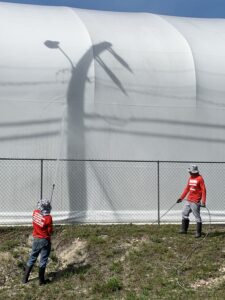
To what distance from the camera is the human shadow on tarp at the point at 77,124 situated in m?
15.4

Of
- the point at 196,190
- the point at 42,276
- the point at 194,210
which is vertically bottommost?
the point at 42,276

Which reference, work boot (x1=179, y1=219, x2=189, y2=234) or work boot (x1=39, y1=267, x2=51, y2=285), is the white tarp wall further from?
work boot (x1=39, y1=267, x2=51, y2=285)

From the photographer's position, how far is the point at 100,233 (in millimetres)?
13414

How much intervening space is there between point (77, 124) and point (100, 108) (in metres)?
0.76

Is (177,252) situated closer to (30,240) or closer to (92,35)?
(30,240)

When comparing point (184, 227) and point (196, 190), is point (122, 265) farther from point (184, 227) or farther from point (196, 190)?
point (196, 190)

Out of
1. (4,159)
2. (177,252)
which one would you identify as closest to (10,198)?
(4,159)

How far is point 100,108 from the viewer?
15.8 m

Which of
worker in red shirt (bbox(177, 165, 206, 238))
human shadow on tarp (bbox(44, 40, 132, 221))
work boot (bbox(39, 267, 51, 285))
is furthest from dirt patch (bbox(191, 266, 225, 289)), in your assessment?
human shadow on tarp (bbox(44, 40, 132, 221))

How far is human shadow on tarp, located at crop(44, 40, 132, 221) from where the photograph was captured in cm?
1542

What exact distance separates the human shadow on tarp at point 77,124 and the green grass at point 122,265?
5.27ft

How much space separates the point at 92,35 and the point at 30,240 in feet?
20.9

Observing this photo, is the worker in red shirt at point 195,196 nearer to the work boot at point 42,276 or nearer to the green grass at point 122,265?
the green grass at point 122,265

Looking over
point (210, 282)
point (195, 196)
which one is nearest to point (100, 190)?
point (195, 196)
